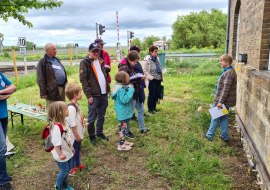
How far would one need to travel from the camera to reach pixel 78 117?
4070 mm

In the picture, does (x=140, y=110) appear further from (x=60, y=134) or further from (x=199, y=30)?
(x=199, y=30)

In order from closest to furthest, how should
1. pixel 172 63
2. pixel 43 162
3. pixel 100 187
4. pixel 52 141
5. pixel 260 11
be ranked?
1. pixel 52 141
2. pixel 100 187
3. pixel 260 11
4. pixel 43 162
5. pixel 172 63

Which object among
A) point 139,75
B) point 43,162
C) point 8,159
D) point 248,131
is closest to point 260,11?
point 248,131

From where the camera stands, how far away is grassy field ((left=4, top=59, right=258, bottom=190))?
400cm

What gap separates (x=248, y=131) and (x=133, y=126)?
8.53 ft

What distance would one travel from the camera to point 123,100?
16.1 ft

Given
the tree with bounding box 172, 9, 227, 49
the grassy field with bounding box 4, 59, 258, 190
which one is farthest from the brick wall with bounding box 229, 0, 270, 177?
the tree with bounding box 172, 9, 227, 49

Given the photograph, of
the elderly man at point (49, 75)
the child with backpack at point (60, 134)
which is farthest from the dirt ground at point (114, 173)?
the elderly man at point (49, 75)

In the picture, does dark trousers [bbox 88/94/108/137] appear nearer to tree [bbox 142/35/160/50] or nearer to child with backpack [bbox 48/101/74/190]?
child with backpack [bbox 48/101/74/190]

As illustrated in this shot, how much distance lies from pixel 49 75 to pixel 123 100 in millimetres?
1453

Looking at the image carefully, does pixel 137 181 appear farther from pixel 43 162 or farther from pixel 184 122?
pixel 184 122

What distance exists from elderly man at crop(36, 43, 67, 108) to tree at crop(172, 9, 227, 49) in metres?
42.6

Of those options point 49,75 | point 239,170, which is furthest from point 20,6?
point 239,170

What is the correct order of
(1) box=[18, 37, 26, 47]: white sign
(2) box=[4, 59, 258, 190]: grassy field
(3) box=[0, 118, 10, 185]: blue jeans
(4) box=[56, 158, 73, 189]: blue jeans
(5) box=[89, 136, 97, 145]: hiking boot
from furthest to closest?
(1) box=[18, 37, 26, 47]: white sign, (5) box=[89, 136, 97, 145]: hiking boot, (2) box=[4, 59, 258, 190]: grassy field, (3) box=[0, 118, 10, 185]: blue jeans, (4) box=[56, 158, 73, 189]: blue jeans
